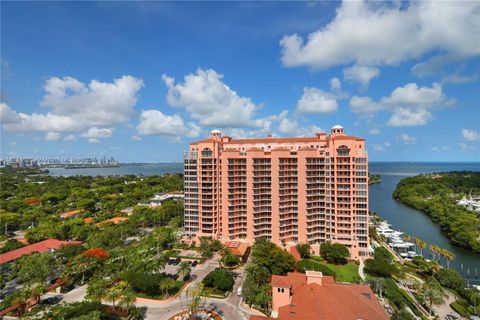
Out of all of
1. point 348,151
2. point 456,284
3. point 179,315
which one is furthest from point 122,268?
point 456,284

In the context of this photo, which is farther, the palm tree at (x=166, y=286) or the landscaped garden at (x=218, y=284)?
the landscaped garden at (x=218, y=284)

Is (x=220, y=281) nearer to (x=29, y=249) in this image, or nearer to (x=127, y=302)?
(x=127, y=302)

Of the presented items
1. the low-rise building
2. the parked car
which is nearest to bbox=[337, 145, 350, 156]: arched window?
the low-rise building

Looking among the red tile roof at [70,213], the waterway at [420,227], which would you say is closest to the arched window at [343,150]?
the waterway at [420,227]

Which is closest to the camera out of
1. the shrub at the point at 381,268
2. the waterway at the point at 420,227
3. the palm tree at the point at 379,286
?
the palm tree at the point at 379,286

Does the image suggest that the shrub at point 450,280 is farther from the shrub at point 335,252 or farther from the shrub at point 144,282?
the shrub at point 144,282

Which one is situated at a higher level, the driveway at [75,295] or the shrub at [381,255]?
the shrub at [381,255]

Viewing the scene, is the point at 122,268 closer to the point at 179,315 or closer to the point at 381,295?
the point at 179,315
